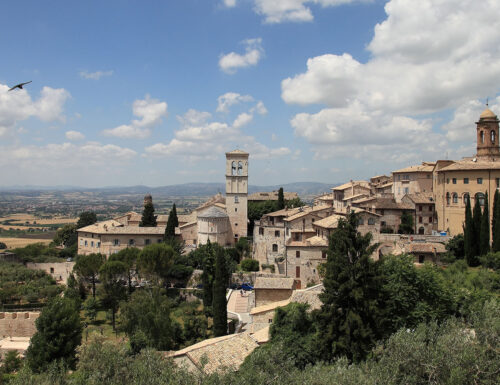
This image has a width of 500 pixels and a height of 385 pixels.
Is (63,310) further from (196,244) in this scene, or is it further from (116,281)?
(196,244)

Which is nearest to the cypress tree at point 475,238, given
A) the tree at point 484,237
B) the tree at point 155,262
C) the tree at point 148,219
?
the tree at point 484,237

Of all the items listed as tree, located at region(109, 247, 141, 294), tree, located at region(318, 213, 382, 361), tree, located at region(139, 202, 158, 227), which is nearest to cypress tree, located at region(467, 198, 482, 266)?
tree, located at region(318, 213, 382, 361)

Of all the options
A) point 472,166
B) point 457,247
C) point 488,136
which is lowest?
point 457,247

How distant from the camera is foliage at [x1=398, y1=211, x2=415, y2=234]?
44906 mm

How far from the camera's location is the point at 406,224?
45031 mm

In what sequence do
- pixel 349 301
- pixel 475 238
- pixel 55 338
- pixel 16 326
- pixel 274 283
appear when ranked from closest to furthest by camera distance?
pixel 349 301, pixel 55 338, pixel 274 283, pixel 475 238, pixel 16 326

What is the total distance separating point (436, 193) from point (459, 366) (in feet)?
117

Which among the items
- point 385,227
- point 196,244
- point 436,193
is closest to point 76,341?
point 196,244

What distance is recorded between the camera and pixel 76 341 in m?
28.7

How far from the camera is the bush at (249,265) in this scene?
4719cm

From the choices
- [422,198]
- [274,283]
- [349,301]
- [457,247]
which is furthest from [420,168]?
[349,301]

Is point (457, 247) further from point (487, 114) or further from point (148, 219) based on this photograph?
point (148, 219)

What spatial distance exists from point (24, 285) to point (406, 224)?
42560 mm

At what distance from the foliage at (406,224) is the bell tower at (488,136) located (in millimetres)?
11544
